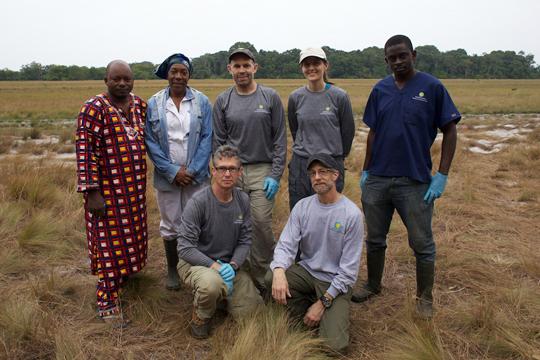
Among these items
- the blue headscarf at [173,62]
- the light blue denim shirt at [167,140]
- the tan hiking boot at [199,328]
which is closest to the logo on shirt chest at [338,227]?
the tan hiking boot at [199,328]

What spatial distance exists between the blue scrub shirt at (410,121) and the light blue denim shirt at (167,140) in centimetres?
151

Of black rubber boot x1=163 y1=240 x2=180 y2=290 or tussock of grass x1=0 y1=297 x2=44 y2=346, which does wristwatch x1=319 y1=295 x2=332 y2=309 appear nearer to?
black rubber boot x1=163 y1=240 x2=180 y2=290

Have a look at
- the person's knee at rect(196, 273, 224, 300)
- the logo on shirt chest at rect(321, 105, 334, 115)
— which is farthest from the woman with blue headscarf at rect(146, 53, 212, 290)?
the logo on shirt chest at rect(321, 105, 334, 115)

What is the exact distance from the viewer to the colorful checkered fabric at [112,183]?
10.3 feet

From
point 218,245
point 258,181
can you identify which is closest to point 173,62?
point 258,181

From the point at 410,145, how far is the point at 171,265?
2489 mm

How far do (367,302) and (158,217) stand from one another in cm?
329

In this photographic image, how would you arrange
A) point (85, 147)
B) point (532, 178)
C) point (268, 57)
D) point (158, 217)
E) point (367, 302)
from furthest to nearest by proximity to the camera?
point (268, 57) → point (532, 178) → point (158, 217) → point (367, 302) → point (85, 147)

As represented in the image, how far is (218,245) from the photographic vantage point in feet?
11.2

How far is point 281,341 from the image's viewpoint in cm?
276

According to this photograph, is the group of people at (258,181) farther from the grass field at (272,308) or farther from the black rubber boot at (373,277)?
the grass field at (272,308)

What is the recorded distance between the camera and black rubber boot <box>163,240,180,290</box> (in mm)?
4000

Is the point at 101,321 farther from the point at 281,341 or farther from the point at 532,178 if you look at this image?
the point at 532,178

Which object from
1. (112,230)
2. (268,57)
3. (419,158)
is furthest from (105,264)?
(268,57)
